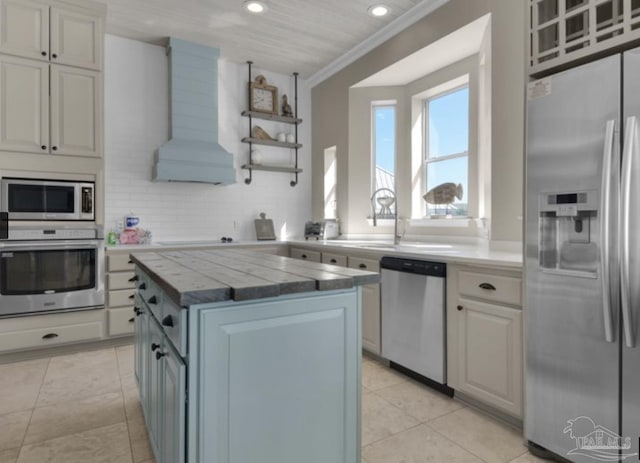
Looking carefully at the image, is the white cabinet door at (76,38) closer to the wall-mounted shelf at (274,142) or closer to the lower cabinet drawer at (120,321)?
the wall-mounted shelf at (274,142)

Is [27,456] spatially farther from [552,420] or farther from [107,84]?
[107,84]

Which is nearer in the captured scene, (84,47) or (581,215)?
(581,215)

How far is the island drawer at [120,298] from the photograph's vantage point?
3.41 meters

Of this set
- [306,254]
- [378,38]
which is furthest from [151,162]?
[378,38]

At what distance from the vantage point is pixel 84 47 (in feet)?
10.8

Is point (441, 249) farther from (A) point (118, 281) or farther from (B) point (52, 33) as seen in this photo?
(B) point (52, 33)

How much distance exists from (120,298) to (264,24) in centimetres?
288

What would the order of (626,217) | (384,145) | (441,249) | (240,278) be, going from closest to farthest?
(240,278) → (626,217) → (441,249) → (384,145)

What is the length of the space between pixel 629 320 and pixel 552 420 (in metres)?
0.62

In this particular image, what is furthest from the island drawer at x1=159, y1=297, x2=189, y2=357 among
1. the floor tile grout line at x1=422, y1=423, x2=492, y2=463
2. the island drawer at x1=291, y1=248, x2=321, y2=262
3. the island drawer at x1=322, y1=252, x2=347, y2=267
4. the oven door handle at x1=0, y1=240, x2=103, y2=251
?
the island drawer at x1=291, y1=248, x2=321, y2=262

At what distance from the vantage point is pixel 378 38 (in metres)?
3.86

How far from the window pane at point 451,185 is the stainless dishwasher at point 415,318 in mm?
1153

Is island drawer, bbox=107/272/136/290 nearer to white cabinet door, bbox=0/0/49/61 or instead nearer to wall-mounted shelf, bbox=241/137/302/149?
white cabinet door, bbox=0/0/49/61

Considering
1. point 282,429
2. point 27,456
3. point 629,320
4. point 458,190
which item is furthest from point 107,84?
point 629,320
